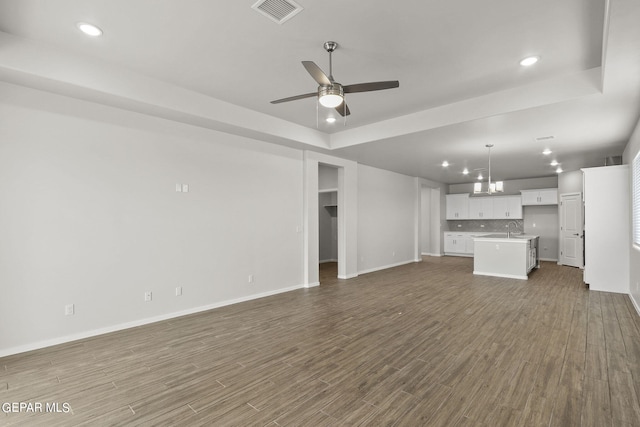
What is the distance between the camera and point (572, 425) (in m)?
1.99

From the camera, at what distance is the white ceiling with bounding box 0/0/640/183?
248 centimetres

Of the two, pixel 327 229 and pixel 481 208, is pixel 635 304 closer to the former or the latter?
pixel 481 208

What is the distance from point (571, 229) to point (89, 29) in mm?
10918

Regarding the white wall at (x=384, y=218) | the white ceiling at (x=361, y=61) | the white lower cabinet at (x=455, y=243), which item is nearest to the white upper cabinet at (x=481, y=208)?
the white lower cabinet at (x=455, y=243)

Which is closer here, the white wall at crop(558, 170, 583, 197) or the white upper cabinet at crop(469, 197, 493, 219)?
the white wall at crop(558, 170, 583, 197)

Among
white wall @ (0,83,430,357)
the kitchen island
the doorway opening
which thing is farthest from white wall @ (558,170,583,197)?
white wall @ (0,83,430,357)

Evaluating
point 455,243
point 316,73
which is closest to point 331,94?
point 316,73

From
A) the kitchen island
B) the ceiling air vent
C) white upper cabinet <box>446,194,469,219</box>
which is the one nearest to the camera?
the ceiling air vent

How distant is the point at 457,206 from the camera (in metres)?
11.6

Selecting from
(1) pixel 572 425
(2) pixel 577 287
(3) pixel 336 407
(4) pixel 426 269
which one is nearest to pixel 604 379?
(1) pixel 572 425

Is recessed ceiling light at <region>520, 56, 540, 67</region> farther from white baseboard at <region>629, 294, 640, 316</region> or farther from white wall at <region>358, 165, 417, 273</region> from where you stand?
white wall at <region>358, 165, 417, 273</region>

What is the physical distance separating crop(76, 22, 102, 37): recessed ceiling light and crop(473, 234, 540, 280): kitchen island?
7.90 m

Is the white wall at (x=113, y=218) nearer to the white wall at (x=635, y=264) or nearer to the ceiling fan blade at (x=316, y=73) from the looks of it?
the ceiling fan blade at (x=316, y=73)

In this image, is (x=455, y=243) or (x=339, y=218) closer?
(x=339, y=218)
